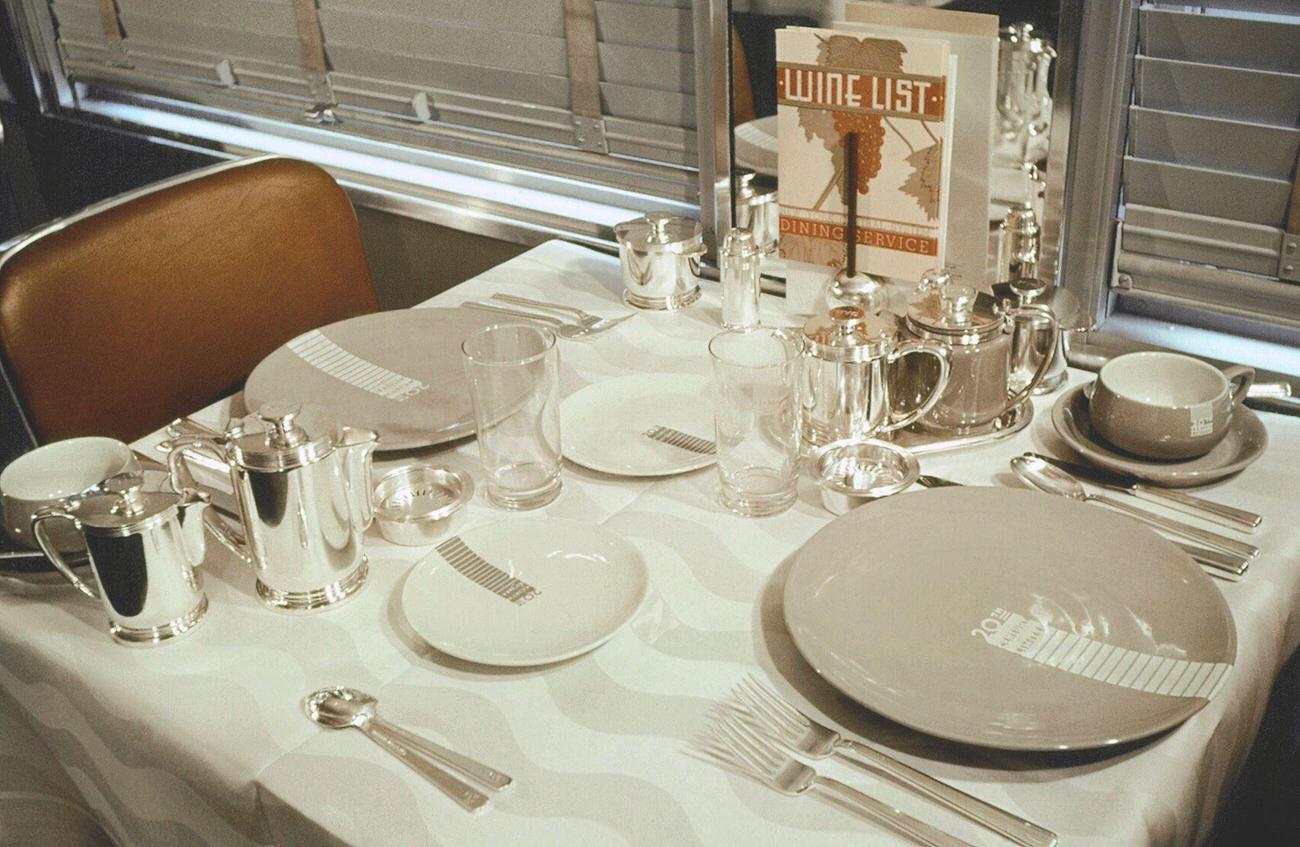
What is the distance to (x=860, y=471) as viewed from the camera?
1.04 m

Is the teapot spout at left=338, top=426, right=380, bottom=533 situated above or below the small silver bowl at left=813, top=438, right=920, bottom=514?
above

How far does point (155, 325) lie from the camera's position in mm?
1453

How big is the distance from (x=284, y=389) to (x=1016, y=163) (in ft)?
2.65

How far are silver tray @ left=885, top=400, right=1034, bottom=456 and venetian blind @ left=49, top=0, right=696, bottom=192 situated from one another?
76cm

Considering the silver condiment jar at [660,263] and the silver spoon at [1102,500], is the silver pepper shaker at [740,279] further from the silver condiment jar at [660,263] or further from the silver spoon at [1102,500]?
the silver spoon at [1102,500]

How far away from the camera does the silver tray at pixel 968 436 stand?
1068 mm

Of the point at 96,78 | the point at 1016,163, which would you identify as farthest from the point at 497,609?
the point at 96,78

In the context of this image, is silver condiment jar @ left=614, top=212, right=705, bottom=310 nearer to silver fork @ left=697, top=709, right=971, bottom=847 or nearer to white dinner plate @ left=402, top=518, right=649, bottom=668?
white dinner plate @ left=402, top=518, right=649, bottom=668

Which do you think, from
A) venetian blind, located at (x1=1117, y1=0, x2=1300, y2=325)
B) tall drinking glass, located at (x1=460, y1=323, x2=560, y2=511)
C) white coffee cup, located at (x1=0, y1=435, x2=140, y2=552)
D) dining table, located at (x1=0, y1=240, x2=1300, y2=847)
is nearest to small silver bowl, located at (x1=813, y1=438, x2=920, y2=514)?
dining table, located at (x1=0, y1=240, x2=1300, y2=847)

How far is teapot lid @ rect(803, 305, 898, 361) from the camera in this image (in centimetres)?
103

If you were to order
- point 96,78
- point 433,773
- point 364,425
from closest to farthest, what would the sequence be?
1. point 433,773
2. point 364,425
3. point 96,78

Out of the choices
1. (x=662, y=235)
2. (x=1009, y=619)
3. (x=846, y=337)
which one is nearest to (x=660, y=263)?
(x=662, y=235)

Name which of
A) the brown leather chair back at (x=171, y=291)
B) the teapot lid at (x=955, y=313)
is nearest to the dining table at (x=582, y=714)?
the teapot lid at (x=955, y=313)

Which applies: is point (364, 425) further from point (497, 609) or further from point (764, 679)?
point (764, 679)
